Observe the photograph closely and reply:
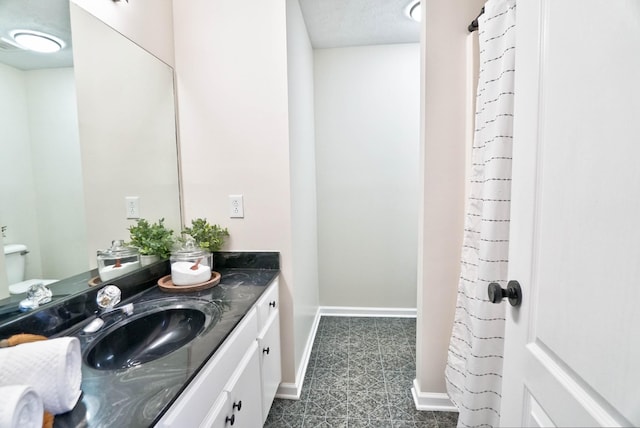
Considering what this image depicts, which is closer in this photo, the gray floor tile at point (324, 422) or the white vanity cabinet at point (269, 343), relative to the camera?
the white vanity cabinet at point (269, 343)

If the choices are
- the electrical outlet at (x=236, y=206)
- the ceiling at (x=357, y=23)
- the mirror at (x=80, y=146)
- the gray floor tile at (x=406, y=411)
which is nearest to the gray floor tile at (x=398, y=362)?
the gray floor tile at (x=406, y=411)

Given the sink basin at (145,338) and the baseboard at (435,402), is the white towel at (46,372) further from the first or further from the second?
the baseboard at (435,402)

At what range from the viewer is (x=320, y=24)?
86.9 inches

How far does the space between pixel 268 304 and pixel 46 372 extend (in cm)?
94

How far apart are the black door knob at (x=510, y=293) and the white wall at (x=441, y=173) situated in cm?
74

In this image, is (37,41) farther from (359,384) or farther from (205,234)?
(359,384)

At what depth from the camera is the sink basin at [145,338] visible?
938mm

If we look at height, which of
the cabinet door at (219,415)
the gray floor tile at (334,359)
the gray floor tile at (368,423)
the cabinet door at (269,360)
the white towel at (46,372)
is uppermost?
the white towel at (46,372)

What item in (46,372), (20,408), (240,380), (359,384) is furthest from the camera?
(359,384)

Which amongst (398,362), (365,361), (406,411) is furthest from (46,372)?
(398,362)

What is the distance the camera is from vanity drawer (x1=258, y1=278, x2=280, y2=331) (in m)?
1.35

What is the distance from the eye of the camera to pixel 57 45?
99cm

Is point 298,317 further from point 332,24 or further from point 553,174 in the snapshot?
point 332,24

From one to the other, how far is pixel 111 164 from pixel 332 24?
190 centimetres
